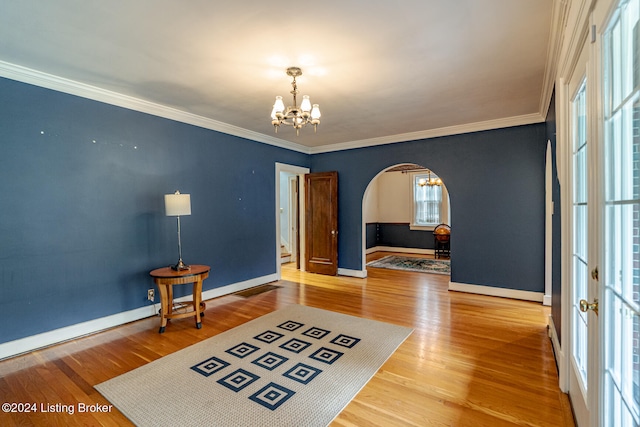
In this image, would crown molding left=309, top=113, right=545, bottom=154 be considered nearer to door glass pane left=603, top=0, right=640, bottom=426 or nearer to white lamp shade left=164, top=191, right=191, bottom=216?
white lamp shade left=164, top=191, right=191, bottom=216

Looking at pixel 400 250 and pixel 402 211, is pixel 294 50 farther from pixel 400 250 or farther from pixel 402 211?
pixel 400 250

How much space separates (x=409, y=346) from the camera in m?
3.00

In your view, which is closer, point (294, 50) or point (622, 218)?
point (622, 218)

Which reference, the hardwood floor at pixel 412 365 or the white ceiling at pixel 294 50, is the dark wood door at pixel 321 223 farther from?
the white ceiling at pixel 294 50

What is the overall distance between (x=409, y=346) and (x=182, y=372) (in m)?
2.10

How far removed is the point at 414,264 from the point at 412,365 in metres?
4.88

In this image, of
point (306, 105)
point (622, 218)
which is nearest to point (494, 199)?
point (306, 105)

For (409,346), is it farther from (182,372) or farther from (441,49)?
(441,49)

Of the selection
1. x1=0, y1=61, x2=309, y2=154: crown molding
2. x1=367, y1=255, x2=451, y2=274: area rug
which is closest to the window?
x1=367, y1=255, x2=451, y2=274: area rug

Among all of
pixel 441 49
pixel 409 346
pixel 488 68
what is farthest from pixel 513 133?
pixel 409 346

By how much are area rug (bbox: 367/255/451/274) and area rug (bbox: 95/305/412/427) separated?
3492mm

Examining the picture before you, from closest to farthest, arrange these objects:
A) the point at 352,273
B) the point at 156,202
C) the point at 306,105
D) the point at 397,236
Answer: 1. the point at 306,105
2. the point at 156,202
3. the point at 352,273
4. the point at 397,236

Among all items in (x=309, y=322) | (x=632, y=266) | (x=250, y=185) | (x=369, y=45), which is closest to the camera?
(x=632, y=266)

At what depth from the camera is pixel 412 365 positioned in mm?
2645
